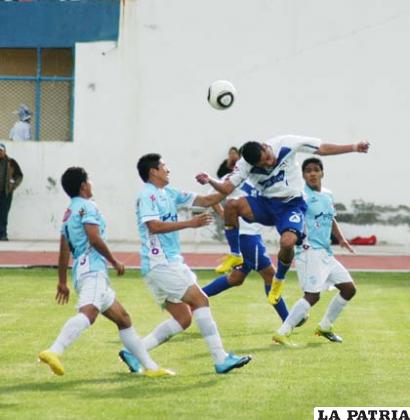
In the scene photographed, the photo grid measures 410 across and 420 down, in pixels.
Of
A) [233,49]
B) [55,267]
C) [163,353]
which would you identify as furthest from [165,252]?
[233,49]

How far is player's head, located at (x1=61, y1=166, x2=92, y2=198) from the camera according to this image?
12.2 m

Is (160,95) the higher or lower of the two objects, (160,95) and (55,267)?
the higher

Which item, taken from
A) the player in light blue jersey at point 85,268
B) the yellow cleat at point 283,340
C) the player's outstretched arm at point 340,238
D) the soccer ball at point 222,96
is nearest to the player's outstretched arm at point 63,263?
the player in light blue jersey at point 85,268

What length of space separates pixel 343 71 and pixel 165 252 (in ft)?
61.4

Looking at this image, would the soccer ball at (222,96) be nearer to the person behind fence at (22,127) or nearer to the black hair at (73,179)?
the black hair at (73,179)

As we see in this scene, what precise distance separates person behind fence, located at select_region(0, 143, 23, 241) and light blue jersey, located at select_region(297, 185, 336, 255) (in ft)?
52.2

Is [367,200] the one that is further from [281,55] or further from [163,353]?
[163,353]

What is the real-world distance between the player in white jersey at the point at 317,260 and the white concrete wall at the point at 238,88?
15.6m

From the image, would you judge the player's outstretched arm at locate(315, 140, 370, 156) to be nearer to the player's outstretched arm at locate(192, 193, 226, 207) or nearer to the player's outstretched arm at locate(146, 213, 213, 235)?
the player's outstretched arm at locate(192, 193, 226, 207)

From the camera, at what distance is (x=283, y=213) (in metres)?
14.6

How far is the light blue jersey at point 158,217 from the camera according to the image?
12.4 m

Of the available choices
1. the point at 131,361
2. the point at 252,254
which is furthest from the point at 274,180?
the point at 131,361

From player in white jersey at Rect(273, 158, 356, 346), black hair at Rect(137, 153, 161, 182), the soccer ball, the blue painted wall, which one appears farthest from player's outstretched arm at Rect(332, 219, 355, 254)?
the blue painted wall

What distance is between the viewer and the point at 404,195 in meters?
30.8
